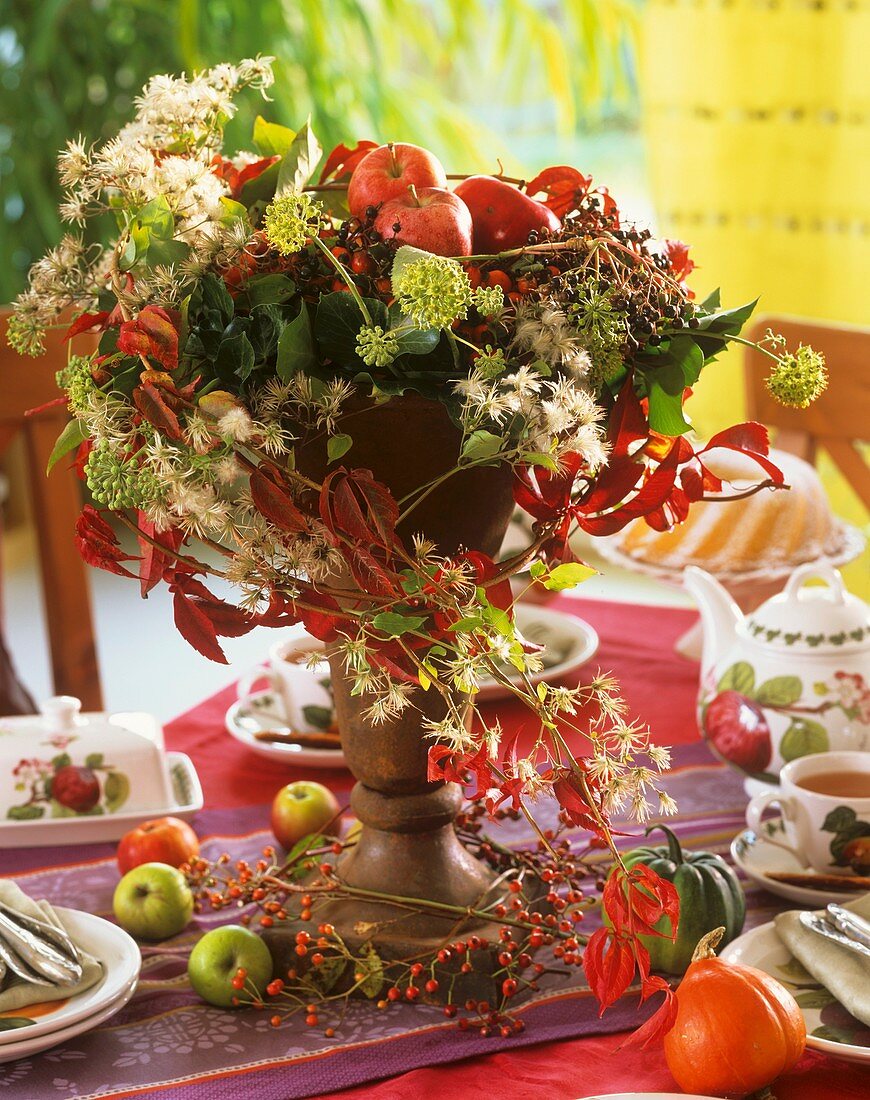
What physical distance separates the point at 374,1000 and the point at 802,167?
7.84ft

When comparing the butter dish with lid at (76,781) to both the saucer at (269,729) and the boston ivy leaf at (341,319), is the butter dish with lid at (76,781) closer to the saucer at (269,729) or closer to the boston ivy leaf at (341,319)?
the saucer at (269,729)

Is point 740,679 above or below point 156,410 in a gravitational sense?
below

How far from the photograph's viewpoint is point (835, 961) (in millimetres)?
750

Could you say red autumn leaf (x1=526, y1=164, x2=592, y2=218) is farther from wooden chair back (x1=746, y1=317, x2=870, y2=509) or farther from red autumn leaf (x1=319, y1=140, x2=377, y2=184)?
wooden chair back (x1=746, y1=317, x2=870, y2=509)

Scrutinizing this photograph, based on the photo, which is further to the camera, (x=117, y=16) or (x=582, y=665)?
(x=117, y=16)

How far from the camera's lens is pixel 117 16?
3.58 m

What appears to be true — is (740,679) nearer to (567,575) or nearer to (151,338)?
(567,575)

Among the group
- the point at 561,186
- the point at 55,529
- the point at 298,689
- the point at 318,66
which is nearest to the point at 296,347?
the point at 561,186

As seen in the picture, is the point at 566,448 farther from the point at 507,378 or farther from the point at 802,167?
the point at 802,167

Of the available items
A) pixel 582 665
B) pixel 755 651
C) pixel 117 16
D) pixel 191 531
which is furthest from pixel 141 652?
pixel 191 531

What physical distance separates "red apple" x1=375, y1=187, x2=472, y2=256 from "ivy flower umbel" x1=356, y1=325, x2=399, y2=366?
0.07 m

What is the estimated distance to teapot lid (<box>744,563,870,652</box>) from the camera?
39.5 inches

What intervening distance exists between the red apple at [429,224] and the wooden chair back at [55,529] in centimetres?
95

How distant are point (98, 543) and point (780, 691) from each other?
1.78 feet
